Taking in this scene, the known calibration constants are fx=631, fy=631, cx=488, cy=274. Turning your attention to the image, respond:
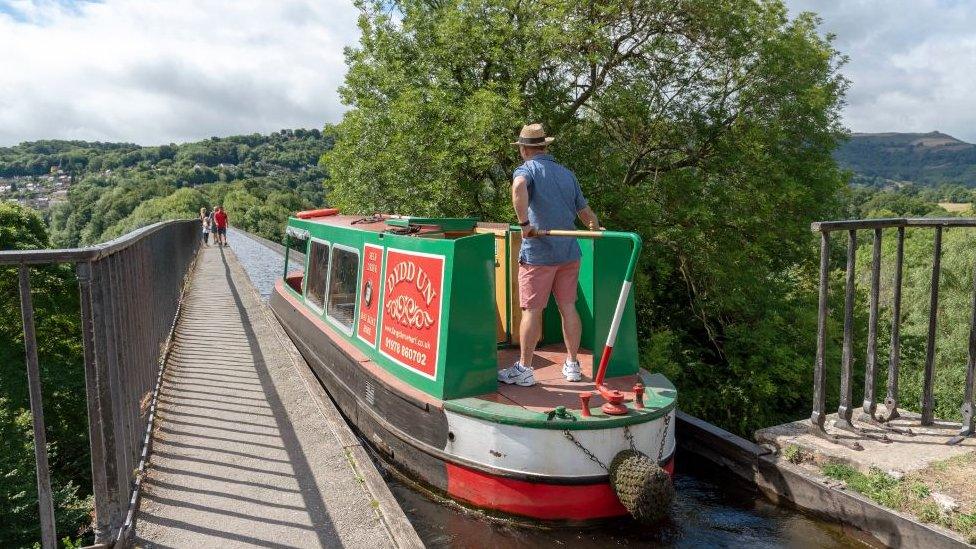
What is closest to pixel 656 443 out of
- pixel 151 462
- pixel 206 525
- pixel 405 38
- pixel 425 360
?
pixel 425 360

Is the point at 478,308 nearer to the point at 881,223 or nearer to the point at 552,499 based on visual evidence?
the point at 552,499

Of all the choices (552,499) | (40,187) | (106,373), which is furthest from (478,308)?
(40,187)

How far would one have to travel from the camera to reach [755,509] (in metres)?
4.89

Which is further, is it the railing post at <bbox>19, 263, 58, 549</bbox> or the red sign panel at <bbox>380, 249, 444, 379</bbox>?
the red sign panel at <bbox>380, 249, 444, 379</bbox>

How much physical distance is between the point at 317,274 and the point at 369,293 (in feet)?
7.34

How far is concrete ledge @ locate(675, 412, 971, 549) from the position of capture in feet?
12.9

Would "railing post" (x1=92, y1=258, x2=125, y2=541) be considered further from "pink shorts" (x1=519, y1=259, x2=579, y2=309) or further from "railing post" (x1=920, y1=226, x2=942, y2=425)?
"railing post" (x1=920, y1=226, x2=942, y2=425)

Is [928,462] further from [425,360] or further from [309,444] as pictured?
[309,444]

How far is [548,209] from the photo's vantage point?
488 centimetres

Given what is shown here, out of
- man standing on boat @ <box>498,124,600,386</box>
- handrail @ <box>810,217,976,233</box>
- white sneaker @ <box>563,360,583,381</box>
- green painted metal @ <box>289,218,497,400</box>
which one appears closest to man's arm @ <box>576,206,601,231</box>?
man standing on boat @ <box>498,124,600,386</box>

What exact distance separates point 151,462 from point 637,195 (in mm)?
9506

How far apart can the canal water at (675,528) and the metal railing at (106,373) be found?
203cm

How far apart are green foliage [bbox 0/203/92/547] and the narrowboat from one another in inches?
246

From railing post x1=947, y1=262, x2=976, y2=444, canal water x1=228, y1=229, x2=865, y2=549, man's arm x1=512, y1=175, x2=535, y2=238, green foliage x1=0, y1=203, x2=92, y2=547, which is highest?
man's arm x1=512, y1=175, x2=535, y2=238
